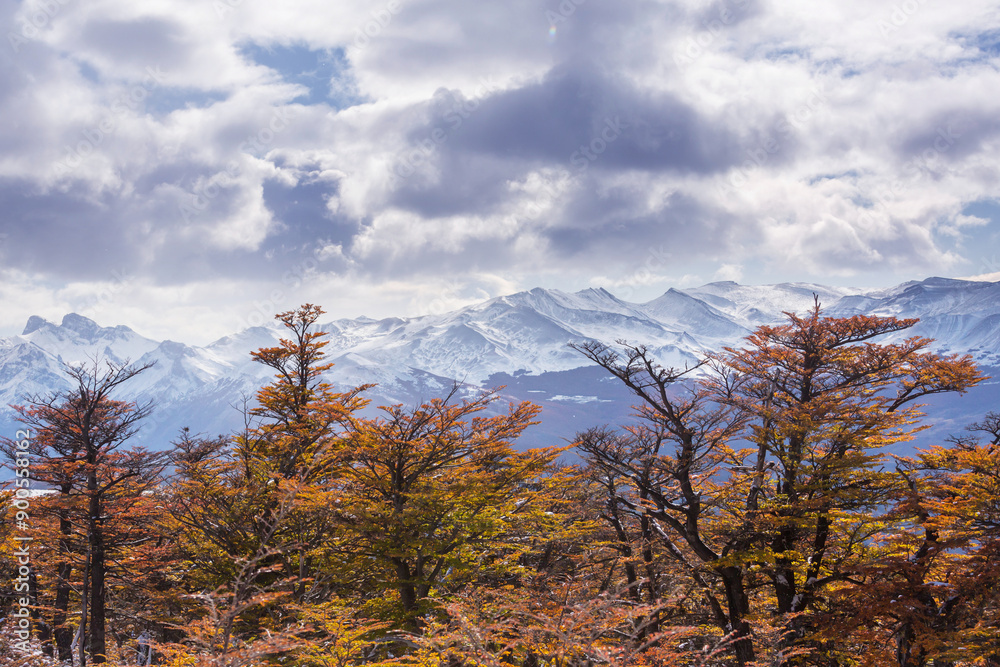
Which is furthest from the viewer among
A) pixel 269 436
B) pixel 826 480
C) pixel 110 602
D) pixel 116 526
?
pixel 110 602

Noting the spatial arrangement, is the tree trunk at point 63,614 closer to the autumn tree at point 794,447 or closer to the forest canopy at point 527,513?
the forest canopy at point 527,513

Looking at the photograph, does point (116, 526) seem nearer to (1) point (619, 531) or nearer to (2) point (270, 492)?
(2) point (270, 492)

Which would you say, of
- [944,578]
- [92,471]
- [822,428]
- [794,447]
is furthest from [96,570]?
[944,578]

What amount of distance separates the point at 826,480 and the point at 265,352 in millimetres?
19541

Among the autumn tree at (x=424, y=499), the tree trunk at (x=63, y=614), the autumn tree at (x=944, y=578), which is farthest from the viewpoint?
the tree trunk at (x=63, y=614)

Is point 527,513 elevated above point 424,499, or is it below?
below

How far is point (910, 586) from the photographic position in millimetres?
12875

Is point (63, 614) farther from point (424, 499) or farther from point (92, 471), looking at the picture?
point (424, 499)

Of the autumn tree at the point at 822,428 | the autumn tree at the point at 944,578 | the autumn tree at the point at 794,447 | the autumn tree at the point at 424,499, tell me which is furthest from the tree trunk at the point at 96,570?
the autumn tree at the point at 944,578

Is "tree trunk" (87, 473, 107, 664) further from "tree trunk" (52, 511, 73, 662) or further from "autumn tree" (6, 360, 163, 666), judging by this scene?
"tree trunk" (52, 511, 73, 662)

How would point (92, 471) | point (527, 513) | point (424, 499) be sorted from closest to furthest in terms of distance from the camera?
1. point (424, 499)
2. point (92, 471)
3. point (527, 513)

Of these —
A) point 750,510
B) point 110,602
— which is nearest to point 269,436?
point 110,602

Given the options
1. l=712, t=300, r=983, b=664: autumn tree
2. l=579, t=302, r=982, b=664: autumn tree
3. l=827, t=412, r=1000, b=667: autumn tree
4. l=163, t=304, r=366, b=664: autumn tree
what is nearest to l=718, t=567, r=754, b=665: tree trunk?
l=579, t=302, r=982, b=664: autumn tree

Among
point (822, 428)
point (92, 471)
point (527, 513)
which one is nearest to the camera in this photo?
point (822, 428)
